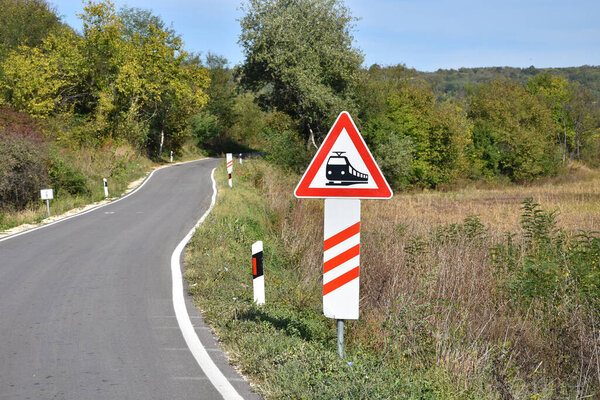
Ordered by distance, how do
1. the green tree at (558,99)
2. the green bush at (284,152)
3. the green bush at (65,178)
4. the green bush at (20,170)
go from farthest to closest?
the green tree at (558,99) < the green bush at (284,152) < the green bush at (65,178) < the green bush at (20,170)

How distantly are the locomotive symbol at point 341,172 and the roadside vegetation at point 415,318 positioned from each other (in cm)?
161

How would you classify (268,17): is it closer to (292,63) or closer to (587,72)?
(292,63)

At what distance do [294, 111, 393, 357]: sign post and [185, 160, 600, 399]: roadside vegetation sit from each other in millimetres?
512

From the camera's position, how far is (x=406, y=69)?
70.3m

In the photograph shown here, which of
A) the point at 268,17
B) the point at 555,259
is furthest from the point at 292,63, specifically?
the point at 555,259

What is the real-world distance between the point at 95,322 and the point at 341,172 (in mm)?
3949

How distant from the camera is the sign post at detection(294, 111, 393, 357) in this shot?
488 cm

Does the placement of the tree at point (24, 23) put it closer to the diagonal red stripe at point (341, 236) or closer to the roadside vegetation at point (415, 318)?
the roadside vegetation at point (415, 318)

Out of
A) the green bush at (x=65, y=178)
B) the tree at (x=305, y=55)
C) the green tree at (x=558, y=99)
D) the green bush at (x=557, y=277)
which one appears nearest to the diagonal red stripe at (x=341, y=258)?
the green bush at (x=557, y=277)

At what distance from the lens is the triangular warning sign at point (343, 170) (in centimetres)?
484

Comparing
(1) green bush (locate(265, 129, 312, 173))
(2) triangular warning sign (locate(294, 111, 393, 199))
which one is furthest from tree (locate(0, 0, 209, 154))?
(2) triangular warning sign (locate(294, 111, 393, 199))

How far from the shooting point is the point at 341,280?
496 centimetres

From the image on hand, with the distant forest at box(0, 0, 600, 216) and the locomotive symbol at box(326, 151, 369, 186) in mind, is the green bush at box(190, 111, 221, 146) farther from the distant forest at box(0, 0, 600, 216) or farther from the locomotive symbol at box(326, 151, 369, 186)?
the locomotive symbol at box(326, 151, 369, 186)

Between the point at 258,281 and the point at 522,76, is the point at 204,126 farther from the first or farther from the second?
the point at 522,76
